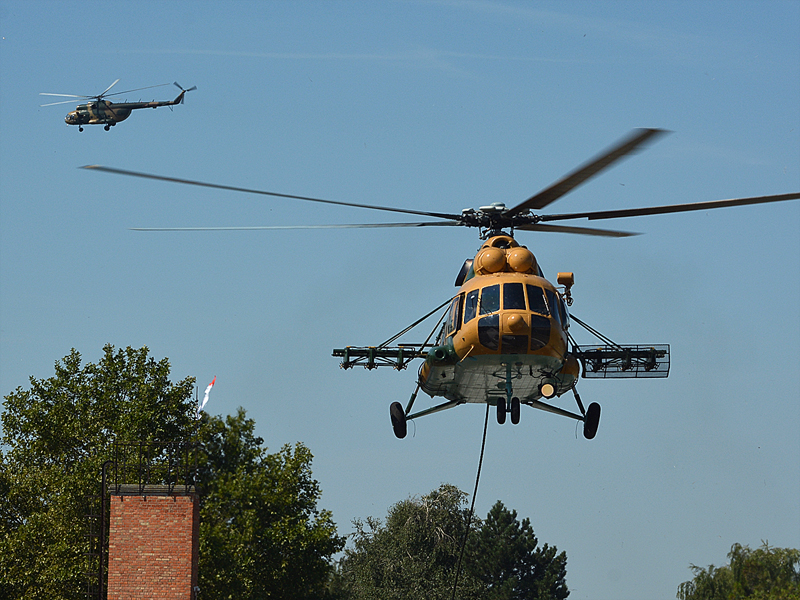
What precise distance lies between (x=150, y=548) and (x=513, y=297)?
15.5 metres

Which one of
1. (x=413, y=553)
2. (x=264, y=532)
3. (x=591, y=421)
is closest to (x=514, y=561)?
(x=413, y=553)

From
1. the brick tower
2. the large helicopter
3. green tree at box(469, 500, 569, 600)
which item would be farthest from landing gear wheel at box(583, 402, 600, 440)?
green tree at box(469, 500, 569, 600)

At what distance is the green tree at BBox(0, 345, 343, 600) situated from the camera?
1784 inches

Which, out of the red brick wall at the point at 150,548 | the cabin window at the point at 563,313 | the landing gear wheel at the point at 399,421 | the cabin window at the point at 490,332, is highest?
the cabin window at the point at 563,313

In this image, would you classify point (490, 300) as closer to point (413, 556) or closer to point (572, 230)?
point (572, 230)

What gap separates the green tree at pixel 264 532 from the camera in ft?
158

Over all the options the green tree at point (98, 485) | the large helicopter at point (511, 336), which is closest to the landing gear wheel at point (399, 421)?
the large helicopter at point (511, 336)

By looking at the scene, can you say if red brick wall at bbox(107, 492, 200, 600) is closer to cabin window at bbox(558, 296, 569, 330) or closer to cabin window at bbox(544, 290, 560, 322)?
cabin window at bbox(558, 296, 569, 330)

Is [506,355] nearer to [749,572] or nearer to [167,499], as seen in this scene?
[167,499]

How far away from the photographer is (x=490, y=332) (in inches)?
810

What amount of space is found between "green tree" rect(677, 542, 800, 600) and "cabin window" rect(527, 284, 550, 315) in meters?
68.3

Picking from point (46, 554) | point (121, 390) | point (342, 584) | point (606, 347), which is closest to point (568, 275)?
point (606, 347)

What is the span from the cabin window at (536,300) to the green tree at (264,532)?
3009 centimetres

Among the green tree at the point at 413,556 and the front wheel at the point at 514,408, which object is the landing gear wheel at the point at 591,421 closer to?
the front wheel at the point at 514,408
